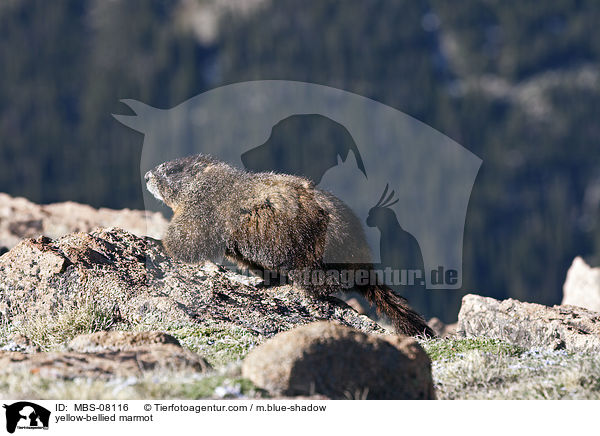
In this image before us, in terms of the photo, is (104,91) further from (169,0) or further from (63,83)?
(169,0)

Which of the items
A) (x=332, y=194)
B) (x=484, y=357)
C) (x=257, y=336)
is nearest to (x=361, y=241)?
(x=332, y=194)

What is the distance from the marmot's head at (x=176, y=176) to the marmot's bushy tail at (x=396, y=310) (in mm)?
3341

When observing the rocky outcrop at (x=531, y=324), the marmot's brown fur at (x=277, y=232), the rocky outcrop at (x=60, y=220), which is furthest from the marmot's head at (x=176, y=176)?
the rocky outcrop at (x=531, y=324)

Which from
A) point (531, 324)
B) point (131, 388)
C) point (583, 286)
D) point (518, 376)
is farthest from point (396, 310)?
point (583, 286)

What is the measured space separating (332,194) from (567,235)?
151m

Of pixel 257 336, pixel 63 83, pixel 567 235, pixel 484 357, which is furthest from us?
pixel 63 83

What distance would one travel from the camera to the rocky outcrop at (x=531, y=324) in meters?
11.4

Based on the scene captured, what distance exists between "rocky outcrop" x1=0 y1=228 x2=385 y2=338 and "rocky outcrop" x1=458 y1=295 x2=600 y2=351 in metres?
1.63

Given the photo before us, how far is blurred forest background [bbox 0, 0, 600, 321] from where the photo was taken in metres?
156

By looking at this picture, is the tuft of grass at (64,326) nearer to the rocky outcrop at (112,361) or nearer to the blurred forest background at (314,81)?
the rocky outcrop at (112,361)

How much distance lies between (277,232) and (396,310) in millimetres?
2188

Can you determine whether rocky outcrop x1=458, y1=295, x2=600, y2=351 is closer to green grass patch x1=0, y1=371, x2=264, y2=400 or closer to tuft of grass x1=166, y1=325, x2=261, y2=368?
tuft of grass x1=166, y1=325, x2=261, y2=368

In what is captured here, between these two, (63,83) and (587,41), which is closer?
(63,83)

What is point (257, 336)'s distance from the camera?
10.7 meters
